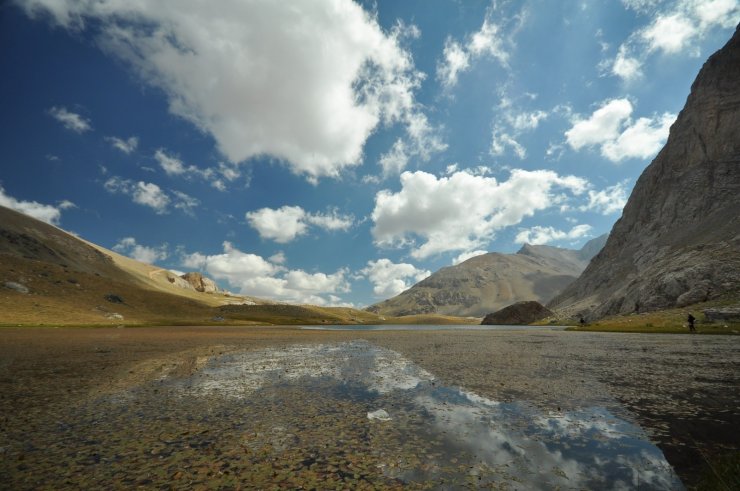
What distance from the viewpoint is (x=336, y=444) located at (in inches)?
390

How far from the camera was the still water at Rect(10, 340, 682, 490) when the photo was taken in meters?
7.67

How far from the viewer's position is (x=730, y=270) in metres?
80.2

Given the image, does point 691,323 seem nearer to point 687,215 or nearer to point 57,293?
point 687,215

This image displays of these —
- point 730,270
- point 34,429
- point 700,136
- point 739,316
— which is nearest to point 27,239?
point 34,429

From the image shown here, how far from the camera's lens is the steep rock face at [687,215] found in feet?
303

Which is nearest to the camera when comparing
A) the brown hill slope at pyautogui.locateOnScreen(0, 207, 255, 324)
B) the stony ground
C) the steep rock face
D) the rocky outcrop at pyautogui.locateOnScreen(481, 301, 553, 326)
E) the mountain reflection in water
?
the mountain reflection in water

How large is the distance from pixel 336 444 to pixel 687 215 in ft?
636

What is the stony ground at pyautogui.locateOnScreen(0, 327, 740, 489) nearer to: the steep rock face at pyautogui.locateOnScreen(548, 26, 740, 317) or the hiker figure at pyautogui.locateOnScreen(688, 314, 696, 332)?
the hiker figure at pyautogui.locateOnScreen(688, 314, 696, 332)

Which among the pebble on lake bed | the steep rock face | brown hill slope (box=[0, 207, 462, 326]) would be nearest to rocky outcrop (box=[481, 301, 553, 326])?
the steep rock face

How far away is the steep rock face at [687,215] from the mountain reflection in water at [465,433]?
9636 cm

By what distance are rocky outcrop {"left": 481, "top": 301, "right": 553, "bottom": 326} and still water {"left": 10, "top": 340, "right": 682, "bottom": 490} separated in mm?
177918

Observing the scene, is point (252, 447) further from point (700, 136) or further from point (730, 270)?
point (700, 136)

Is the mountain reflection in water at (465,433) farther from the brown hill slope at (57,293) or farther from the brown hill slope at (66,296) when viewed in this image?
the brown hill slope at (57,293)

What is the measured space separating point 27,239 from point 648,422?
713 ft
